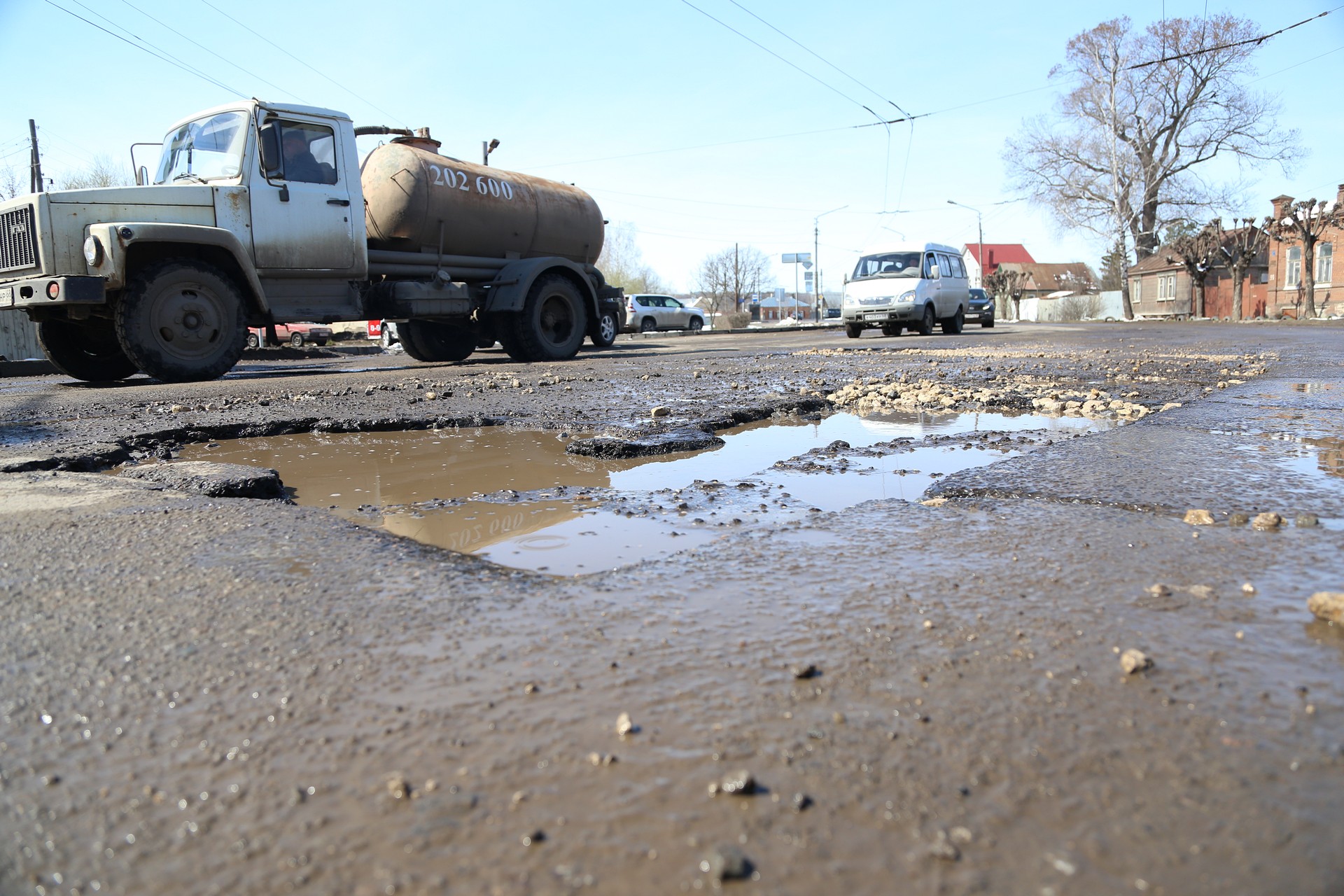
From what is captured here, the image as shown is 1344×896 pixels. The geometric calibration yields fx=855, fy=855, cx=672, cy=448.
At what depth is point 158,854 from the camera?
1086mm

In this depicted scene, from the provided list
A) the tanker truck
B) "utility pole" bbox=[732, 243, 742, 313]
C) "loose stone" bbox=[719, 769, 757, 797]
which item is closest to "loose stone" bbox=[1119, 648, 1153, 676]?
"loose stone" bbox=[719, 769, 757, 797]

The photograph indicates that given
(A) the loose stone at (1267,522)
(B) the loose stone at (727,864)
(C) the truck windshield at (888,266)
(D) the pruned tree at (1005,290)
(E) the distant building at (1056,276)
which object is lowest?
(B) the loose stone at (727,864)

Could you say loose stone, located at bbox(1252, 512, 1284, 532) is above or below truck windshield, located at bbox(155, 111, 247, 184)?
below

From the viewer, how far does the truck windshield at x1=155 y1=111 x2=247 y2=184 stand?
28.2 feet

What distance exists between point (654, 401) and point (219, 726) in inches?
193

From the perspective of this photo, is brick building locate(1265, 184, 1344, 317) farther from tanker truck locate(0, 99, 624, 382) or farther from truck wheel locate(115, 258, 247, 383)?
truck wheel locate(115, 258, 247, 383)

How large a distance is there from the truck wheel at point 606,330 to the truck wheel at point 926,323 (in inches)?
291

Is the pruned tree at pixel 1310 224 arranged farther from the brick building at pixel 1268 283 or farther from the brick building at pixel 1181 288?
the brick building at pixel 1181 288

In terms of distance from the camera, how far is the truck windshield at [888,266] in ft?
61.0

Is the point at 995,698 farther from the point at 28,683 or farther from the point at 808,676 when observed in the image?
the point at 28,683

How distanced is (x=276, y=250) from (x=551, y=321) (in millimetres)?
4004

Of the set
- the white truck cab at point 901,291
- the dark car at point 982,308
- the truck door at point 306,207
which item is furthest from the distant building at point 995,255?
the truck door at point 306,207

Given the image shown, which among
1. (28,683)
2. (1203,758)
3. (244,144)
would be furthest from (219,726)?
(244,144)

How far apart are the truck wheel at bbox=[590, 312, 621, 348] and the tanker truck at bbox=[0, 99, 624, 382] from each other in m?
1.03
